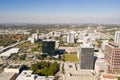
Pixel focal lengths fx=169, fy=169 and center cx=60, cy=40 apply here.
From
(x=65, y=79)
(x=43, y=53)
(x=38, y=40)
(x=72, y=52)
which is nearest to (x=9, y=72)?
(x=65, y=79)

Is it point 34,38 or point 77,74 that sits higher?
point 34,38

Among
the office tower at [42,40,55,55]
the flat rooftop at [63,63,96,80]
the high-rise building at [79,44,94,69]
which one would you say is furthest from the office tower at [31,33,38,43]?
the high-rise building at [79,44,94,69]

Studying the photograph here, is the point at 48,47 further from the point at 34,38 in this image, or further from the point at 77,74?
the point at 34,38

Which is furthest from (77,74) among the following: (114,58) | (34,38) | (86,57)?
(34,38)

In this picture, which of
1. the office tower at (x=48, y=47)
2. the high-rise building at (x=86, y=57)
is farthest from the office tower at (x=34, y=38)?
the high-rise building at (x=86, y=57)

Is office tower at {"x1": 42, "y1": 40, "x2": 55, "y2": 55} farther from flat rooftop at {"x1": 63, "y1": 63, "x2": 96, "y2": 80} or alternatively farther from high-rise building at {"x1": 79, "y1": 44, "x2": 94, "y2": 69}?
high-rise building at {"x1": 79, "y1": 44, "x2": 94, "y2": 69}

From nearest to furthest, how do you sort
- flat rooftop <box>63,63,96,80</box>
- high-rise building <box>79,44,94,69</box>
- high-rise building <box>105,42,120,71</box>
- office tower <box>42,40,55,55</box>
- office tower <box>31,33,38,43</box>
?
flat rooftop <box>63,63,96,80</box>
high-rise building <box>105,42,120,71</box>
high-rise building <box>79,44,94,69</box>
office tower <box>42,40,55,55</box>
office tower <box>31,33,38,43</box>
